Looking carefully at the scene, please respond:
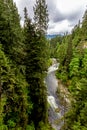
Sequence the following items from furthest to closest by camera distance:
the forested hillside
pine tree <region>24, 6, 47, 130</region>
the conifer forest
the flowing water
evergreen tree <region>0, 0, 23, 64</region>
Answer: the flowing water < pine tree <region>24, 6, 47, 130</region> < evergreen tree <region>0, 0, 23, 64</region> < the forested hillside < the conifer forest

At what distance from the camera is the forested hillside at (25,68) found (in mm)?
22084

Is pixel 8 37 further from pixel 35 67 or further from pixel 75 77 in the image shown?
pixel 75 77

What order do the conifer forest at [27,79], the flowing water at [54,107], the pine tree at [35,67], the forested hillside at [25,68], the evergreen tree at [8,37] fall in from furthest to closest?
the flowing water at [54,107] → the pine tree at [35,67] → the evergreen tree at [8,37] → the forested hillside at [25,68] → the conifer forest at [27,79]

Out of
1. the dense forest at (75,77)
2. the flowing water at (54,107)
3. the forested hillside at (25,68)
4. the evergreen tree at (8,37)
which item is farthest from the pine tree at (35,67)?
the flowing water at (54,107)

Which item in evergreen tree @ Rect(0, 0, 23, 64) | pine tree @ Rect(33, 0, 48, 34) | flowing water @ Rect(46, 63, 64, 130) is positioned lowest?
flowing water @ Rect(46, 63, 64, 130)

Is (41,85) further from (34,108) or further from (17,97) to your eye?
(17,97)

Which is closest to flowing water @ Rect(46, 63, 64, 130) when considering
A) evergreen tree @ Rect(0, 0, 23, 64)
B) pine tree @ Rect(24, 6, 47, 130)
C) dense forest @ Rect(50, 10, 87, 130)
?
dense forest @ Rect(50, 10, 87, 130)

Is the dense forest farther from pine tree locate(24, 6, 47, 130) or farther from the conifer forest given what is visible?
pine tree locate(24, 6, 47, 130)

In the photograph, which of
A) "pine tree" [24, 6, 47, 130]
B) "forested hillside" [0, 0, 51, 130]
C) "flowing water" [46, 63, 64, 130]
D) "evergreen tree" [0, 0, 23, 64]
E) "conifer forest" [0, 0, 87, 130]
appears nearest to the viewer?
"conifer forest" [0, 0, 87, 130]

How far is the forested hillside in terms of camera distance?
72.5 feet

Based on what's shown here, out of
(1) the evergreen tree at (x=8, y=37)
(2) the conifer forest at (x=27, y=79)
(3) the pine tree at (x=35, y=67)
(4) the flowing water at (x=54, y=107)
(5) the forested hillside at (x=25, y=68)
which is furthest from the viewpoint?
(4) the flowing water at (x=54, y=107)

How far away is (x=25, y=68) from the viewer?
2612 centimetres

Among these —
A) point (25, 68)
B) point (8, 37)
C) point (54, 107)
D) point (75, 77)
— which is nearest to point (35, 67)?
point (25, 68)

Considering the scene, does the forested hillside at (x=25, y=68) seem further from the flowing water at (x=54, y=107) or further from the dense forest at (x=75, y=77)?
the flowing water at (x=54, y=107)
